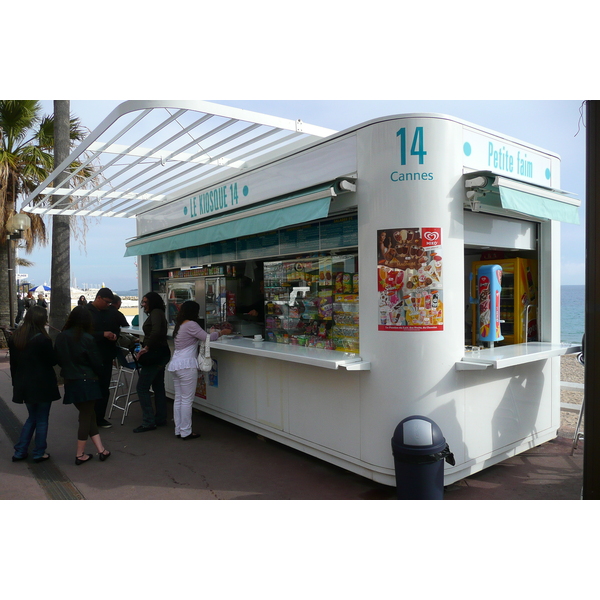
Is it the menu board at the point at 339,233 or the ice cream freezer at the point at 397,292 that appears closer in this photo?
the ice cream freezer at the point at 397,292

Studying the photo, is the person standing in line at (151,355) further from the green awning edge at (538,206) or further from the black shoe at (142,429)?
the green awning edge at (538,206)

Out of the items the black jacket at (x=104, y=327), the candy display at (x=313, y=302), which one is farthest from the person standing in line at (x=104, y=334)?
the candy display at (x=313, y=302)

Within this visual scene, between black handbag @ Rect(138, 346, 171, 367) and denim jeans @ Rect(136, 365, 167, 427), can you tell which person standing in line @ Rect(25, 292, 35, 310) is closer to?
black handbag @ Rect(138, 346, 171, 367)

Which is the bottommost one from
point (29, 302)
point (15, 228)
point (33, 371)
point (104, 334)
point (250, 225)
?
point (33, 371)

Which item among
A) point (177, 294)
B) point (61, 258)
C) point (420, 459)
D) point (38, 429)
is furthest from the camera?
point (61, 258)

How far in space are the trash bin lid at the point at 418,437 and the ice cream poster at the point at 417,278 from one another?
0.79 meters

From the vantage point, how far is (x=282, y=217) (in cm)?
475

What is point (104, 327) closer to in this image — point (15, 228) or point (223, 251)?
point (223, 251)

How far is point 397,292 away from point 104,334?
13.0 ft

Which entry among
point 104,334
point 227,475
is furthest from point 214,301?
point 227,475

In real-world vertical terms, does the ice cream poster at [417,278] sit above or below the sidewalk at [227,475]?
above

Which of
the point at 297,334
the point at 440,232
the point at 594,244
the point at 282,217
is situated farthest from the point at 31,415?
the point at 594,244

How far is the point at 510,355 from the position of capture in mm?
4293

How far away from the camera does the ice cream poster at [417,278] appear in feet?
13.1
